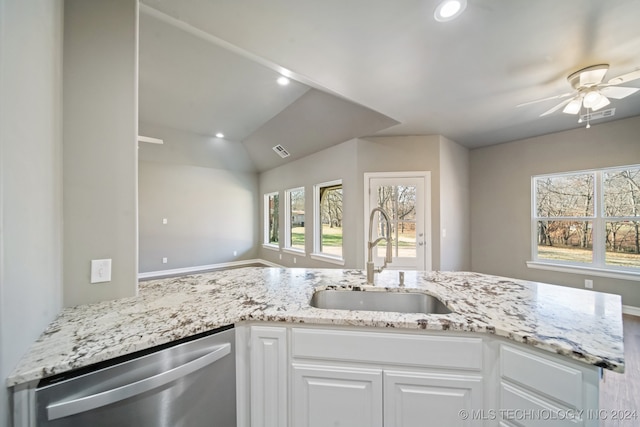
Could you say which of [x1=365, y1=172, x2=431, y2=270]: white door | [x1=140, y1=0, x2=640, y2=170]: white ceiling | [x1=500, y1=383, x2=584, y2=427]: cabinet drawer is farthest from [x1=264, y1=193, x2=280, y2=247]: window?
[x1=500, y1=383, x2=584, y2=427]: cabinet drawer

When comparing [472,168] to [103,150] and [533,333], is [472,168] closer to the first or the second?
[533,333]

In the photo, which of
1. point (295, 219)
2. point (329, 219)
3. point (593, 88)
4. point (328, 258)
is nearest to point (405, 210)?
point (329, 219)

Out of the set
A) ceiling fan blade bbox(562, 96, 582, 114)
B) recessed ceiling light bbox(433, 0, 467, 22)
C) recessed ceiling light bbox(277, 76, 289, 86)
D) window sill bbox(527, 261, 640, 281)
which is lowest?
window sill bbox(527, 261, 640, 281)

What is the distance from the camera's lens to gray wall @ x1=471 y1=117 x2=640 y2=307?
126 inches

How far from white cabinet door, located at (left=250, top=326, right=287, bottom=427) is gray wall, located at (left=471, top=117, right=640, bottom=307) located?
4.52 m

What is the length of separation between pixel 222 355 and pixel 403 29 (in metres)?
2.22

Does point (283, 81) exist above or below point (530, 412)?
above

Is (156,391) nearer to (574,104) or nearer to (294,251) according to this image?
(574,104)

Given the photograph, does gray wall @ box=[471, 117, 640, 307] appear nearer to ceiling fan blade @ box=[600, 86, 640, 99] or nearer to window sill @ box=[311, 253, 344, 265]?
ceiling fan blade @ box=[600, 86, 640, 99]

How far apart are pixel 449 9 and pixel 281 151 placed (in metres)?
4.13

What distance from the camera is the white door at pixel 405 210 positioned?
3732 millimetres

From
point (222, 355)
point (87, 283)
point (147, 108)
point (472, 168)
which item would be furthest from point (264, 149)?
point (222, 355)

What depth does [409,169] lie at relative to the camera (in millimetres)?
3756

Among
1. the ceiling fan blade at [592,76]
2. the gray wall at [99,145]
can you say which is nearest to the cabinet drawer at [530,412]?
the gray wall at [99,145]
